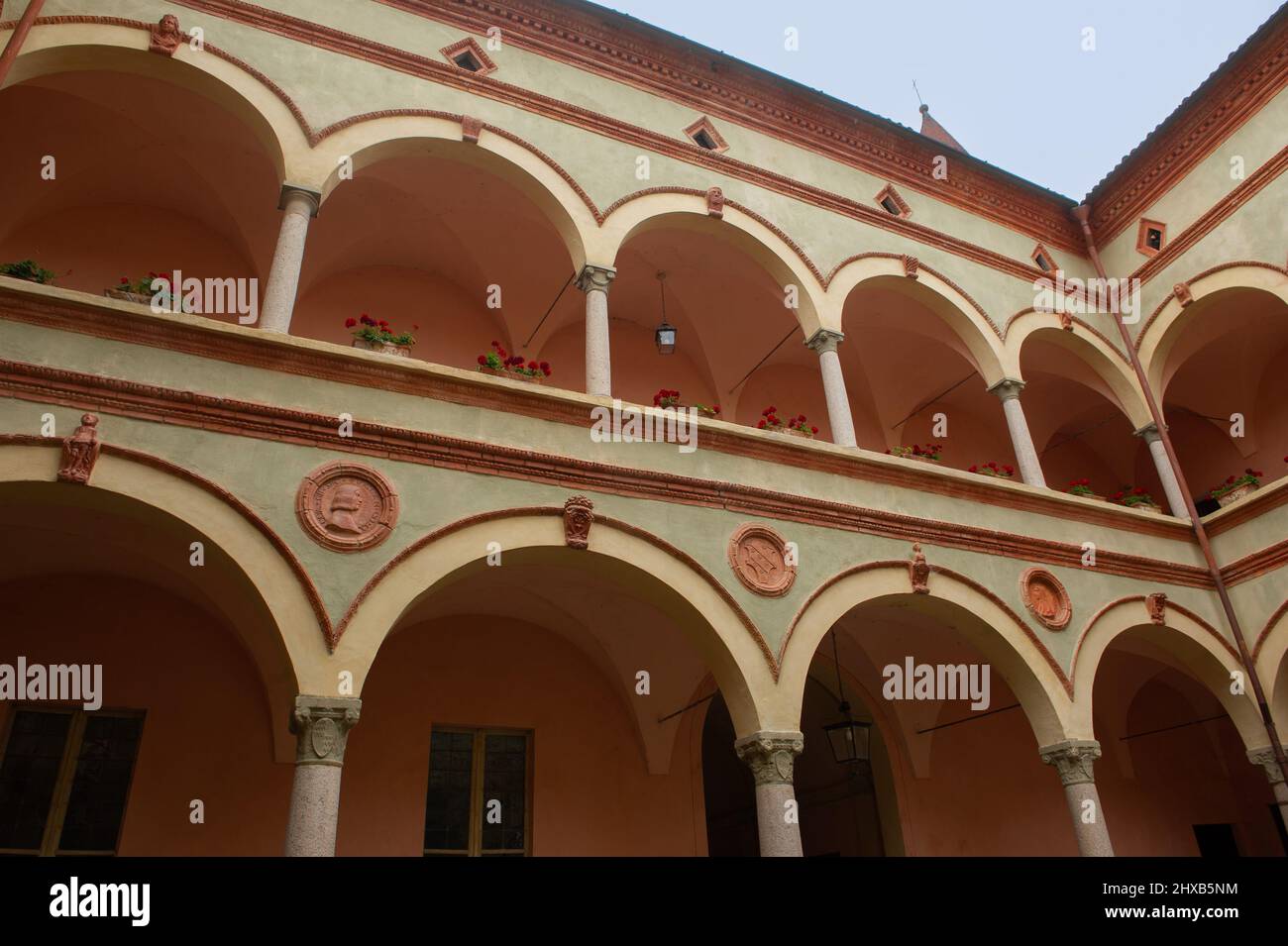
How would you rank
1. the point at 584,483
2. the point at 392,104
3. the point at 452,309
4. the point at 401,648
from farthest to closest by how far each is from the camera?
the point at 452,309 < the point at 401,648 < the point at 392,104 < the point at 584,483

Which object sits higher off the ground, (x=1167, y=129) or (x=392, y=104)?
(x=1167, y=129)

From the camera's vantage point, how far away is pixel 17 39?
22.8ft

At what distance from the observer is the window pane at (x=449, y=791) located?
9188 millimetres

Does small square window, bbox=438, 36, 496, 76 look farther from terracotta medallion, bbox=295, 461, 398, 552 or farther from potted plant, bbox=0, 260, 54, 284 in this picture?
terracotta medallion, bbox=295, 461, 398, 552

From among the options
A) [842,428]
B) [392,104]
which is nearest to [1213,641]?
[842,428]

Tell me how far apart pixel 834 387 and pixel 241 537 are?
5957mm

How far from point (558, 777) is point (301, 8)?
26.7 ft

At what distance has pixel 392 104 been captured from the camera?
344 inches

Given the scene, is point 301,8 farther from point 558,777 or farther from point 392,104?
point 558,777

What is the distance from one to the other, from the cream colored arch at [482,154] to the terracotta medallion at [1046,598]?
550 centimetres

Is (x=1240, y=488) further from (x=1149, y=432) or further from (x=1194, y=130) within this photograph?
(x=1194, y=130)

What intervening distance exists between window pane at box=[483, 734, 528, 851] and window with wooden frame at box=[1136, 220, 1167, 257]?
10635mm

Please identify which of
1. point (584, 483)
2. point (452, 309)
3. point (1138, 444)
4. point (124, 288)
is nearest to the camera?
point (124, 288)

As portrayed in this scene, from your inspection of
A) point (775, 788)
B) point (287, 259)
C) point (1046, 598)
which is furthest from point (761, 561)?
point (287, 259)
